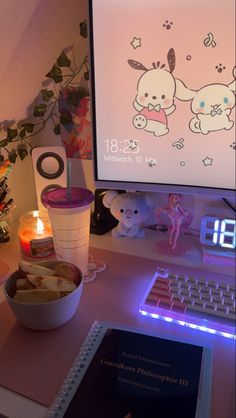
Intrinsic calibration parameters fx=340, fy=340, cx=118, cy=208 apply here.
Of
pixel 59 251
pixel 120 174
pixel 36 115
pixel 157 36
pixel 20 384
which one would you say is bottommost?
pixel 20 384

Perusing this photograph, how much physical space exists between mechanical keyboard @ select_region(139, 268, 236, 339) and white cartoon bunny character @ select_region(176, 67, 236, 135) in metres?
0.35

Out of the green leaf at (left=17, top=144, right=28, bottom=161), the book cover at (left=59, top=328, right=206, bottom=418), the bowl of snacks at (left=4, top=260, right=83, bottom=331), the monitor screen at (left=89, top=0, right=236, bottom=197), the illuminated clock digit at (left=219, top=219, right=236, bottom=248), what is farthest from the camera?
the green leaf at (left=17, top=144, right=28, bottom=161)

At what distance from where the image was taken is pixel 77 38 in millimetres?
999

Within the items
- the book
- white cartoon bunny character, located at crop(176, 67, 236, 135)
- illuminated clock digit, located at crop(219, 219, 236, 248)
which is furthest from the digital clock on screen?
the book

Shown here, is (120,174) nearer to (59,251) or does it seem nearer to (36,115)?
(59,251)

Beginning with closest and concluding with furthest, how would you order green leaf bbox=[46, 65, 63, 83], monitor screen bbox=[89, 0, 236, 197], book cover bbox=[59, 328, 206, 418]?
book cover bbox=[59, 328, 206, 418], monitor screen bbox=[89, 0, 236, 197], green leaf bbox=[46, 65, 63, 83]

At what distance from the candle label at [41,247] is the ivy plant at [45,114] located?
0.96 ft

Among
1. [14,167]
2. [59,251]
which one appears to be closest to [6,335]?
[59,251]

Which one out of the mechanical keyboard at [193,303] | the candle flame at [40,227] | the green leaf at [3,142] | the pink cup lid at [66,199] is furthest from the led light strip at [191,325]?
the green leaf at [3,142]

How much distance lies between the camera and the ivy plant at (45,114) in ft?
3.31

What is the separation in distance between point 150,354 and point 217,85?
1.87 ft

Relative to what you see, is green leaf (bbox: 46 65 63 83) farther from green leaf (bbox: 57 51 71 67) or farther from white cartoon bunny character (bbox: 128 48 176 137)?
white cartoon bunny character (bbox: 128 48 176 137)

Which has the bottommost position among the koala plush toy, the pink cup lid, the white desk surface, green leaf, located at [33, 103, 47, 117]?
the white desk surface

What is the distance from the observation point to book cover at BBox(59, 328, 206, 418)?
1.57 ft
